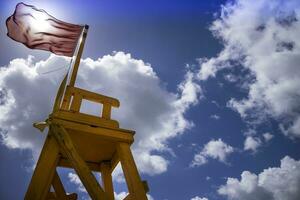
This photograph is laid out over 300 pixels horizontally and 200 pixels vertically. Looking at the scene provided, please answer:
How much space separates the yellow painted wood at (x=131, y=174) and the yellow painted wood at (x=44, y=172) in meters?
1.21

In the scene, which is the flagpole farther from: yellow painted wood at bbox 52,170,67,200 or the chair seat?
yellow painted wood at bbox 52,170,67,200

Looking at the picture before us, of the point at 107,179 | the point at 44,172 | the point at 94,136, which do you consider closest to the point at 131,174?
the point at 94,136

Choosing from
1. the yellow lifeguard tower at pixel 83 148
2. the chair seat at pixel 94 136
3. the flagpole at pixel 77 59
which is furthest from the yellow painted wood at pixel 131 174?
the flagpole at pixel 77 59

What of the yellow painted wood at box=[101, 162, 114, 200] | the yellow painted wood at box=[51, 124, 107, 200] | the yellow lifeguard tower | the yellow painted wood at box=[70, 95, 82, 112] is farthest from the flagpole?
the yellow painted wood at box=[101, 162, 114, 200]

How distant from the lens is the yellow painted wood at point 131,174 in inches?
208

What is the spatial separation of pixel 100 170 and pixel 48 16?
535 centimetres

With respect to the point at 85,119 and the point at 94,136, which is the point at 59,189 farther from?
the point at 85,119

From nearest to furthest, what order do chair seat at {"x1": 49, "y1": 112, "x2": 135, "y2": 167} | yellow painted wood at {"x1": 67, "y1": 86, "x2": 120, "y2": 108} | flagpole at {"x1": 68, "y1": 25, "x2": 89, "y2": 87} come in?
chair seat at {"x1": 49, "y1": 112, "x2": 135, "y2": 167} < yellow painted wood at {"x1": 67, "y1": 86, "x2": 120, "y2": 108} < flagpole at {"x1": 68, "y1": 25, "x2": 89, "y2": 87}

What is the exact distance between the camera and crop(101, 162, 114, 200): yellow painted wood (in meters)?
6.99

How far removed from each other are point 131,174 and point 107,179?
5.36 ft

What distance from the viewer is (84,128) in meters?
5.82

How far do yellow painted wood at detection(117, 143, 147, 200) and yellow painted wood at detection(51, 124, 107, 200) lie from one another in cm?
57

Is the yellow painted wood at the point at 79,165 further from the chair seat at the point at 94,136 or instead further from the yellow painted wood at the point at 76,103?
the yellow painted wood at the point at 76,103

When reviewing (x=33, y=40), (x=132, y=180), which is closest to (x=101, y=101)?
(x=132, y=180)
